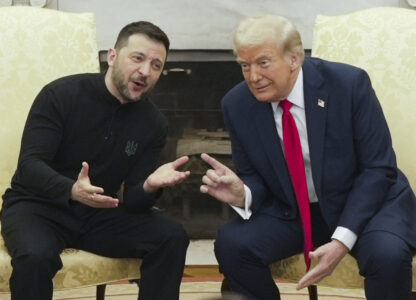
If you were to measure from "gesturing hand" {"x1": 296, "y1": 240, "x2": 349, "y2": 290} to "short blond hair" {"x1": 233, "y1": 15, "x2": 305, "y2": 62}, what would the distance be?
0.58 metres

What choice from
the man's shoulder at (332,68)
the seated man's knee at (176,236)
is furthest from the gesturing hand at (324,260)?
the man's shoulder at (332,68)

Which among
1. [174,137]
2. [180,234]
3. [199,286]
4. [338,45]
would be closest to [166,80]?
[174,137]

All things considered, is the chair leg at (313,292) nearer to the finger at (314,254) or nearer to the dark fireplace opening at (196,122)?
the finger at (314,254)

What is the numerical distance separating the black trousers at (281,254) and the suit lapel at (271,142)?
115 millimetres

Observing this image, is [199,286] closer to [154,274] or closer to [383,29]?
[154,274]

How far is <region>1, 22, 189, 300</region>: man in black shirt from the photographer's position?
2334 mm

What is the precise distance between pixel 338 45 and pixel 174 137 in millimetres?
1401

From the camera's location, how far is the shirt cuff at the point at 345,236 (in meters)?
2.27

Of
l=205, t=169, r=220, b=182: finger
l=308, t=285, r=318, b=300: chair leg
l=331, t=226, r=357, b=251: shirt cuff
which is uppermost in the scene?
l=205, t=169, r=220, b=182: finger

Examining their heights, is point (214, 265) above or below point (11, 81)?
below

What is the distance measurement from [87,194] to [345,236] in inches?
28.8

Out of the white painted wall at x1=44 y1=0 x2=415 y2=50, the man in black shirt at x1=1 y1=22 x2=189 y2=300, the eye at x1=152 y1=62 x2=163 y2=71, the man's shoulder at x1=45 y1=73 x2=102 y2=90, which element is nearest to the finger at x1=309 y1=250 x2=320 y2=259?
the man in black shirt at x1=1 y1=22 x2=189 y2=300

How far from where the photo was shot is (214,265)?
3793 mm

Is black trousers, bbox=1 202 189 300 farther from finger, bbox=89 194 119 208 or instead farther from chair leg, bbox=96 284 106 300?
chair leg, bbox=96 284 106 300
